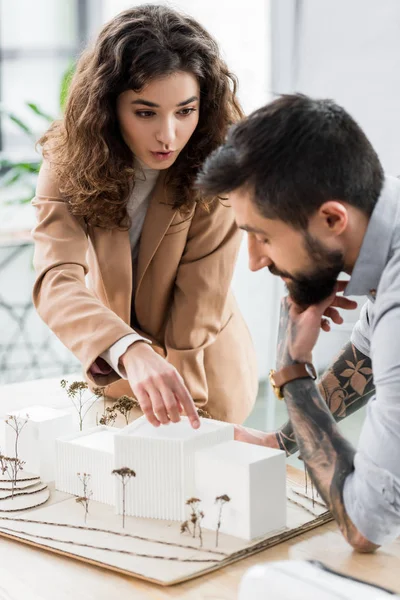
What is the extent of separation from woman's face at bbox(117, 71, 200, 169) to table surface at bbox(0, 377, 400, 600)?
0.87 metres

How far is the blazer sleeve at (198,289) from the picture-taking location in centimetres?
204

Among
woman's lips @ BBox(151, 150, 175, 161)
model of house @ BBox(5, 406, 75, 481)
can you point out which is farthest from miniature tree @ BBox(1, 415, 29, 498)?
woman's lips @ BBox(151, 150, 175, 161)

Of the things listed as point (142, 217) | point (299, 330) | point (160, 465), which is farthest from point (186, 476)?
point (142, 217)

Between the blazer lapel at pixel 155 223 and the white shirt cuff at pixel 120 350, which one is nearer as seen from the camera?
the white shirt cuff at pixel 120 350

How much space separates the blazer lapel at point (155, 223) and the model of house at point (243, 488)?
75cm

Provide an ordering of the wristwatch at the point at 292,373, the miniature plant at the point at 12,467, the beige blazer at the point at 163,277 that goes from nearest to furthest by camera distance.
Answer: the wristwatch at the point at 292,373
the miniature plant at the point at 12,467
the beige blazer at the point at 163,277

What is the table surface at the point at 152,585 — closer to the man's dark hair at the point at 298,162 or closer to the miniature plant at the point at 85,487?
the miniature plant at the point at 85,487

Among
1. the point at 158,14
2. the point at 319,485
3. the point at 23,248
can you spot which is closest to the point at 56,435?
the point at 319,485

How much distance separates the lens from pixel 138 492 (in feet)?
4.58

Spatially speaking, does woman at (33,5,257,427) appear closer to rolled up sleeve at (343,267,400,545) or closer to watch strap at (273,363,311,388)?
watch strap at (273,363,311,388)

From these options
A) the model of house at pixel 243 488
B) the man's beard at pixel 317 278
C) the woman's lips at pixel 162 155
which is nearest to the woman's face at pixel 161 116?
the woman's lips at pixel 162 155

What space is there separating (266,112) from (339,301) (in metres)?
0.36

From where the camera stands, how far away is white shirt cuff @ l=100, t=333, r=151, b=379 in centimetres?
166

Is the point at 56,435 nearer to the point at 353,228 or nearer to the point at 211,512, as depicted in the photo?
the point at 211,512
